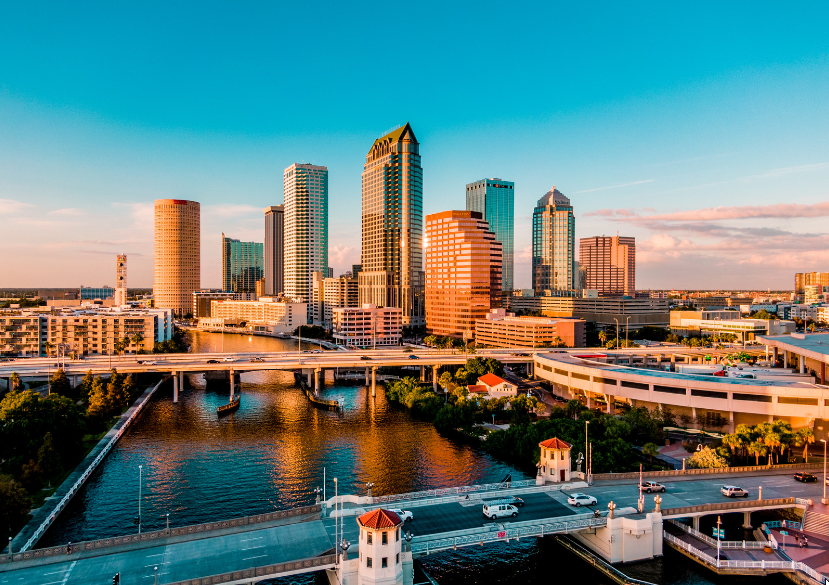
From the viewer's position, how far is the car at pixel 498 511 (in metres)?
41.8

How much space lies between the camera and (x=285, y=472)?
200ft

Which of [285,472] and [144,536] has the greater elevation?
[144,536]

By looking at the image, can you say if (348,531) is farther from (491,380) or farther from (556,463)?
(491,380)

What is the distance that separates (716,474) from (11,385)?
10341 cm

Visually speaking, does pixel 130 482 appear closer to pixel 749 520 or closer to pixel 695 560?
pixel 695 560

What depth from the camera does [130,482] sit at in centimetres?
5762

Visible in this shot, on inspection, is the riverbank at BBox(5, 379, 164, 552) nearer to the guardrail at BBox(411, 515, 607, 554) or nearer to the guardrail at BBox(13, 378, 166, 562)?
the guardrail at BBox(13, 378, 166, 562)

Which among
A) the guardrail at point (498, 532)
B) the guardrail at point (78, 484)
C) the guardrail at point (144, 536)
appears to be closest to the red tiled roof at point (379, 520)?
the guardrail at point (498, 532)

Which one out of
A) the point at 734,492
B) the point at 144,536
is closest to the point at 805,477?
the point at 734,492

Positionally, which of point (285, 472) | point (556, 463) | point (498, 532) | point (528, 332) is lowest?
point (285, 472)

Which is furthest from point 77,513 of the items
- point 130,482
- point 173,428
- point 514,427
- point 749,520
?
point 749,520

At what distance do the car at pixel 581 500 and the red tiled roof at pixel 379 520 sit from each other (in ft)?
54.2

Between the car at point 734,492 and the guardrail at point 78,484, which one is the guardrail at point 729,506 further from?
the guardrail at point 78,484

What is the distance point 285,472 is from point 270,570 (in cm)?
2908
